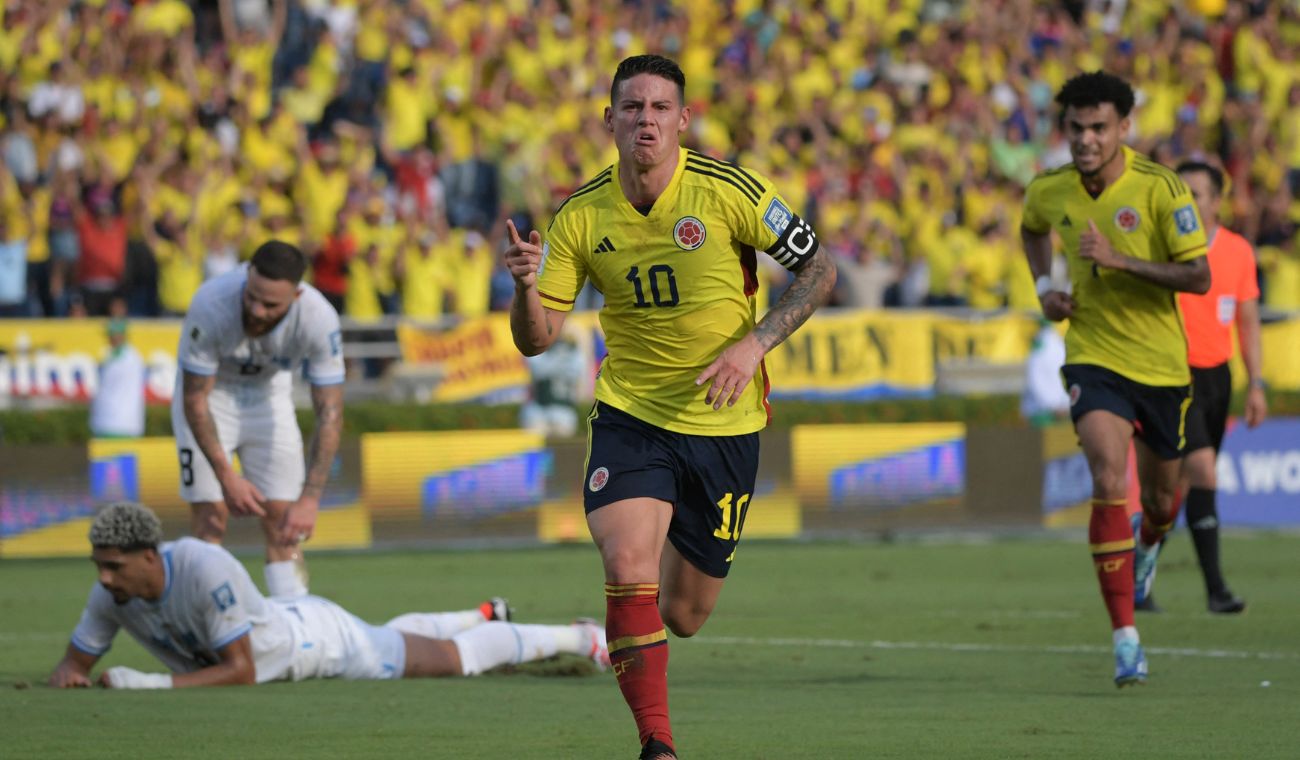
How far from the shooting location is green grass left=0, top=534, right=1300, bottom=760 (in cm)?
778

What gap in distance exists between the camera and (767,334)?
281 inches

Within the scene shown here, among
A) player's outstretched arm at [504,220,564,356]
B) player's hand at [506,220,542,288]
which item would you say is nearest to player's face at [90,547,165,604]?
player's outstretched arm at [504,220,564,356]

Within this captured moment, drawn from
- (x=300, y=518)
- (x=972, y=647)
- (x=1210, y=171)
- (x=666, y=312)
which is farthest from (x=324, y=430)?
(x=1210, y=171)

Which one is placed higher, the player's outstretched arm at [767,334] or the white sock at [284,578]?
the player's outstretched arm at [767,334]

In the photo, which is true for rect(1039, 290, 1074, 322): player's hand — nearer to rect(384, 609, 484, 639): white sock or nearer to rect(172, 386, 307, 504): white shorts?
rect(384, 609, 484, 639): white sock

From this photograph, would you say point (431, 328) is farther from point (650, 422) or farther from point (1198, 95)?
point (650, 422)

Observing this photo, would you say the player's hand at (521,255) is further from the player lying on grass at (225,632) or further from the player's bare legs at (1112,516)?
the player's bare legs at (1112,516)

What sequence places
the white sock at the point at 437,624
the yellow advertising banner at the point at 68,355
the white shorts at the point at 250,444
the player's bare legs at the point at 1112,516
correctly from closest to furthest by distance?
1. the player's bare legs at the point at 1112,516
2. the white sock at the point at 437,624
3. the white shorts at the point at 250,444
4. the yellow advertising banner at the point at 68,355

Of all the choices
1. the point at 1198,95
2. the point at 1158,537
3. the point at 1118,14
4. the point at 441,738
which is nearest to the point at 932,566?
the point at 1158,537

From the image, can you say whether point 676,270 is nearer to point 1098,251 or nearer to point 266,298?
point 1098,251

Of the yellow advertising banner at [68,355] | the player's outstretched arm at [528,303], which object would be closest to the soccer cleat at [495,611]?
the player's outstretched arm at [528,303]

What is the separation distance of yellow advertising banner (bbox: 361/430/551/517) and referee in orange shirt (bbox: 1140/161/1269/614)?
312 inches

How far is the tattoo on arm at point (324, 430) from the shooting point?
10695mm

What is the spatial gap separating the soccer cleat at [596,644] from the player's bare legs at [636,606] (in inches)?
140
